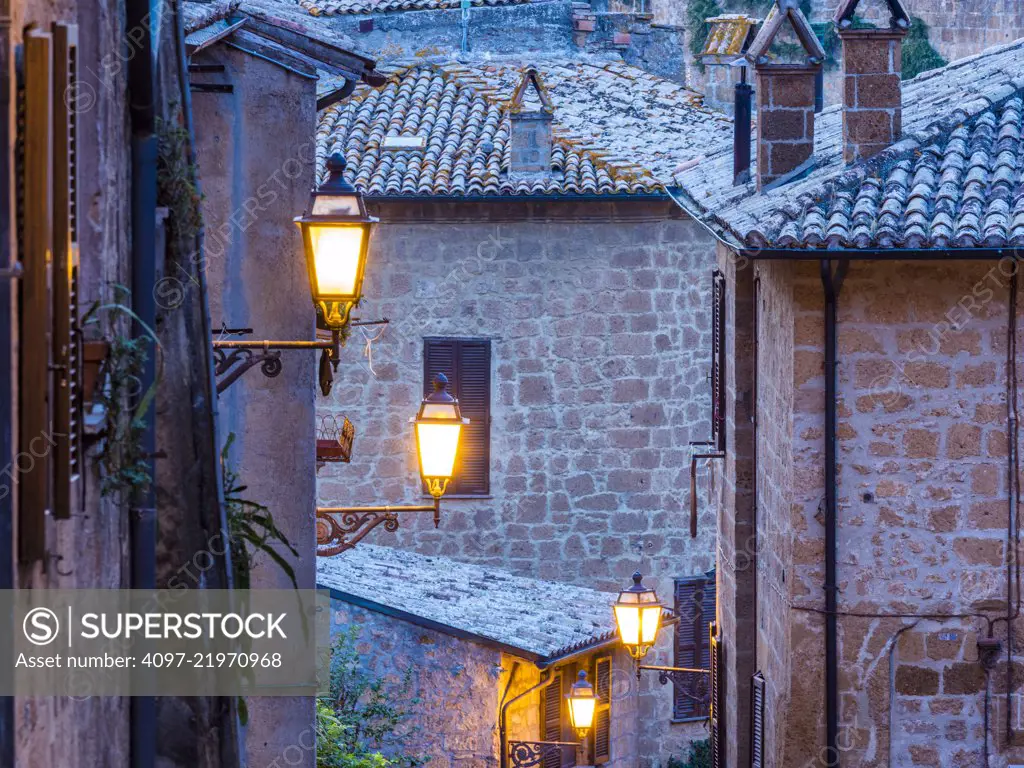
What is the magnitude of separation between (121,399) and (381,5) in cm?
1760

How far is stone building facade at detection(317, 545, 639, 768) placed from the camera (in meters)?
14.8

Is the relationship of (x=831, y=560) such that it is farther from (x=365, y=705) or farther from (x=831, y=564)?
(x=365, y=705)

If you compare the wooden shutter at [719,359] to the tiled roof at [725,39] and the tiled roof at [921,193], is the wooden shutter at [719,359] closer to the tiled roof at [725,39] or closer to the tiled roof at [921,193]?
the tiled roof at [921,193]

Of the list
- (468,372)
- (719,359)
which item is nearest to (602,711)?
(468,372)

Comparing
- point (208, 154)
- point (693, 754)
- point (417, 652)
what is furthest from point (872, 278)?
point (693, 754)

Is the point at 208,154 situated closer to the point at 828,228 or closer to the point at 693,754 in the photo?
the point at 828,228

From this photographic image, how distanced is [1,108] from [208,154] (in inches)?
202

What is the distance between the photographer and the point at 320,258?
745cm

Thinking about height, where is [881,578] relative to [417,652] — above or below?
above

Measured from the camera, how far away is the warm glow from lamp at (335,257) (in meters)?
7.43

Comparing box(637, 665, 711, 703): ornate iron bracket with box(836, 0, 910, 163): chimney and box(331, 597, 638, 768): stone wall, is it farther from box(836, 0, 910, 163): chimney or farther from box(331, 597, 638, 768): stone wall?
box(836, 0, 910, 163): chimney

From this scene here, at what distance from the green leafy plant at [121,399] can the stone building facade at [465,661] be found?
9461 mm

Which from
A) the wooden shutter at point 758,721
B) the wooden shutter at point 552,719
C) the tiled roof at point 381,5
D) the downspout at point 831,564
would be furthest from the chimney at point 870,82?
the tiled roof at point 381,5

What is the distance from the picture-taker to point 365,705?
14070 mm
